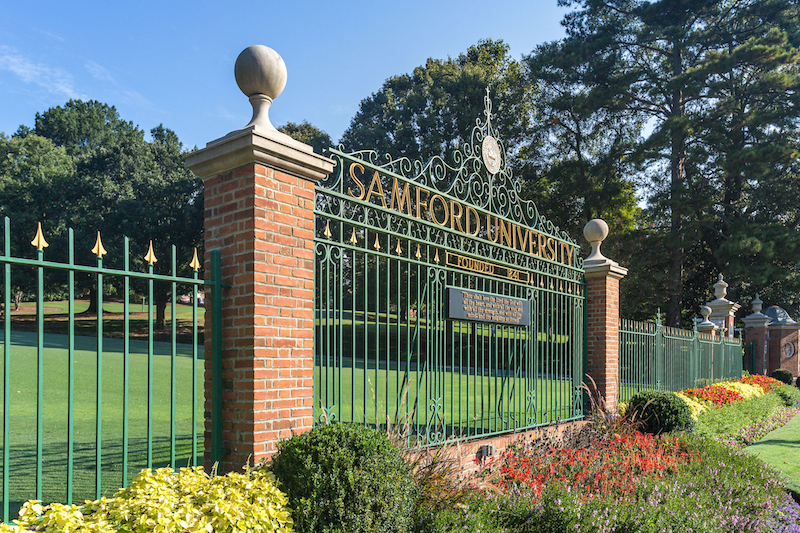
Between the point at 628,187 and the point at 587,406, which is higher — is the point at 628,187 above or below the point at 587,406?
above

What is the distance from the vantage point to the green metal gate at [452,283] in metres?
4.96

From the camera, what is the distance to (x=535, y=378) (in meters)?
7.95

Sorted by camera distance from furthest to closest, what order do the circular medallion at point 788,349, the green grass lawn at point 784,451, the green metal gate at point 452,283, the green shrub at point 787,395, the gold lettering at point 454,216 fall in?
the circular medallion at point 788,349, the green shrub at point 787,395, the green grass lawn at point 784,451, the gold lettering at point 454,216, the green metal gate at point 452,283

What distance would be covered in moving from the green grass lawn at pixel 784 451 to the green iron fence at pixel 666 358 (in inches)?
86.0

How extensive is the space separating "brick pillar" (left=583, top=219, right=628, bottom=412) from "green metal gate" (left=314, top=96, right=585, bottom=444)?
6.9 inches

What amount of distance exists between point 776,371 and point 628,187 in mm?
9896

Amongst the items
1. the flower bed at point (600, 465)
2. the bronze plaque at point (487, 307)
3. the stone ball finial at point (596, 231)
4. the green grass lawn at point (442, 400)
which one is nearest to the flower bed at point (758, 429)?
the flower bed at point (600, 465)

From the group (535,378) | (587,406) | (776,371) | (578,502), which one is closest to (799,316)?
(776,371)

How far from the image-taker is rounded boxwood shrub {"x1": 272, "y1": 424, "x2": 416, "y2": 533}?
A: 11.1 feet

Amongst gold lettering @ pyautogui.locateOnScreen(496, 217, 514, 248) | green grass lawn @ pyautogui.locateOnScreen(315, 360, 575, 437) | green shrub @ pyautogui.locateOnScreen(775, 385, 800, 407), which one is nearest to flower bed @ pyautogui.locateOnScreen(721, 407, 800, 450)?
green shrub @ pyautogui.locateOnScreen(775, 385, 800, 407)

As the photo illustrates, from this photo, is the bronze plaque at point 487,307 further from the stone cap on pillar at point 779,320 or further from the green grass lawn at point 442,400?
the stone cap on pillar at point 779,320

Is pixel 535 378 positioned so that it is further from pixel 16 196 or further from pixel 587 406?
pixel 16 196

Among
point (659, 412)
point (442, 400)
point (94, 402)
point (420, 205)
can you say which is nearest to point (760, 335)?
point (659, 412)

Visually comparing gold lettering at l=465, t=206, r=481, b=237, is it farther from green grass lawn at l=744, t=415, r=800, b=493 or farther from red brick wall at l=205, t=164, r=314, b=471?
green grass lawn at l=744, t=415, r=800, b=493
